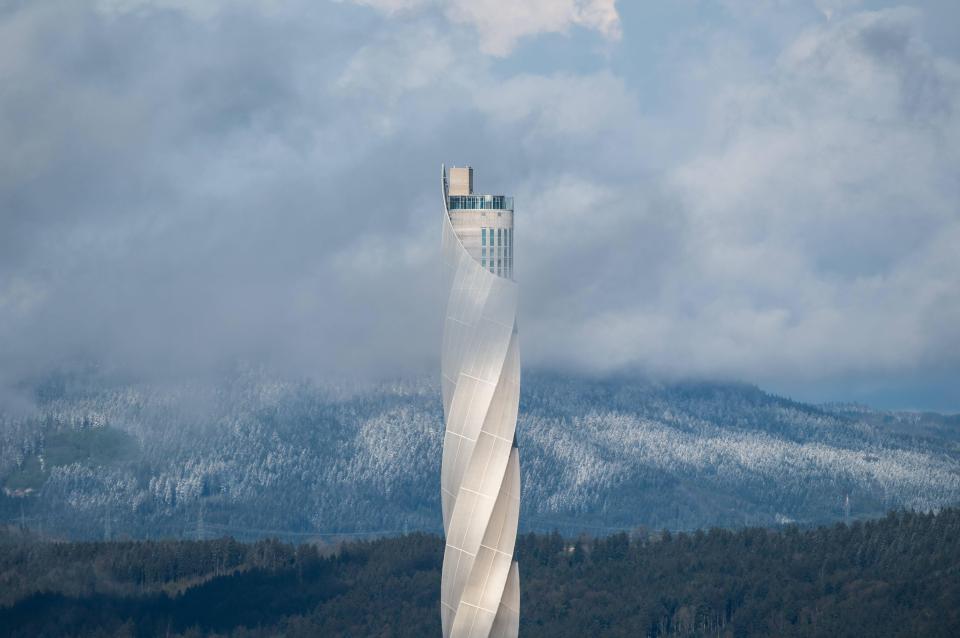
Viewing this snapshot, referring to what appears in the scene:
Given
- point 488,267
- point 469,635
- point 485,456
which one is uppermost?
point 488,267

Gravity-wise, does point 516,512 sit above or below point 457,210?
below

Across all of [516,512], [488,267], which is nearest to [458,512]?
[516,512]

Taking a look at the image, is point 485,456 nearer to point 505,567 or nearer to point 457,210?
point 505,567

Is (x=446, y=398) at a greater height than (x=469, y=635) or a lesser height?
greater

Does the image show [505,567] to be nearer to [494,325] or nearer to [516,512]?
[516,512]

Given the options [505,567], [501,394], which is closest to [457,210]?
[501,394]
